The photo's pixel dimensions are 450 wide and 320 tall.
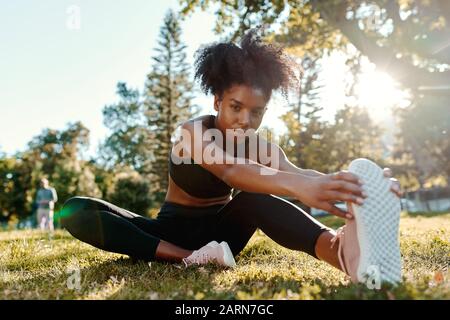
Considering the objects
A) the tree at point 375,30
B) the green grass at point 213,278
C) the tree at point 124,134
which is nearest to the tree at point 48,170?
the tree at point 124,134

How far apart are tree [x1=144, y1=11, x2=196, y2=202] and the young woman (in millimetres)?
29788

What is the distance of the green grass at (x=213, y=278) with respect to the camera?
193 cm

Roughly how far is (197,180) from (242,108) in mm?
608

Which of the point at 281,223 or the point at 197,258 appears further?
the point at 197,258

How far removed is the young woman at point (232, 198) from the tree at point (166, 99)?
1173 inches

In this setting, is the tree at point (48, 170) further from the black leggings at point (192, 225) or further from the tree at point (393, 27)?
the black leggings at point (192, 225)

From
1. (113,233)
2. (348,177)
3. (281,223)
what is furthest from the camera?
(113,233)

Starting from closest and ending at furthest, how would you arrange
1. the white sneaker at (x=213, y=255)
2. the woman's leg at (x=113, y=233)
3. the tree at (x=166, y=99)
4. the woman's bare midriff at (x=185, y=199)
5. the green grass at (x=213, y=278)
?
the green grass at (x=213, y=278) → the white sneaker at (x=213, y=255) → the woman's leg at (x=113, y=233) → the woman's bare midriff at (x=185, y=199) → the tree at (x=166, y=99)

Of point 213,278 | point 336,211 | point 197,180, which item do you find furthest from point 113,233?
point 336,211

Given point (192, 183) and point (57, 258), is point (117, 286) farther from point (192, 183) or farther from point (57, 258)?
point (57, 258)

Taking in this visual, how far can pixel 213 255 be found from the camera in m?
2.87

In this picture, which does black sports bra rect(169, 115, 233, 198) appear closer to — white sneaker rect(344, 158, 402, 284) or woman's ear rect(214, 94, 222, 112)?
woman's ear rect(214, 94, 222, 112)

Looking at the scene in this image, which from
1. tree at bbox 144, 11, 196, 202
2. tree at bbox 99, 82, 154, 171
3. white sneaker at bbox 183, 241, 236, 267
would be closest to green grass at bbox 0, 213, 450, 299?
white sneaker at bbox 183, 241, 236, 267

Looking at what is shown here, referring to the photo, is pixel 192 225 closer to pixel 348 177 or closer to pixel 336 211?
pixel 336 211
